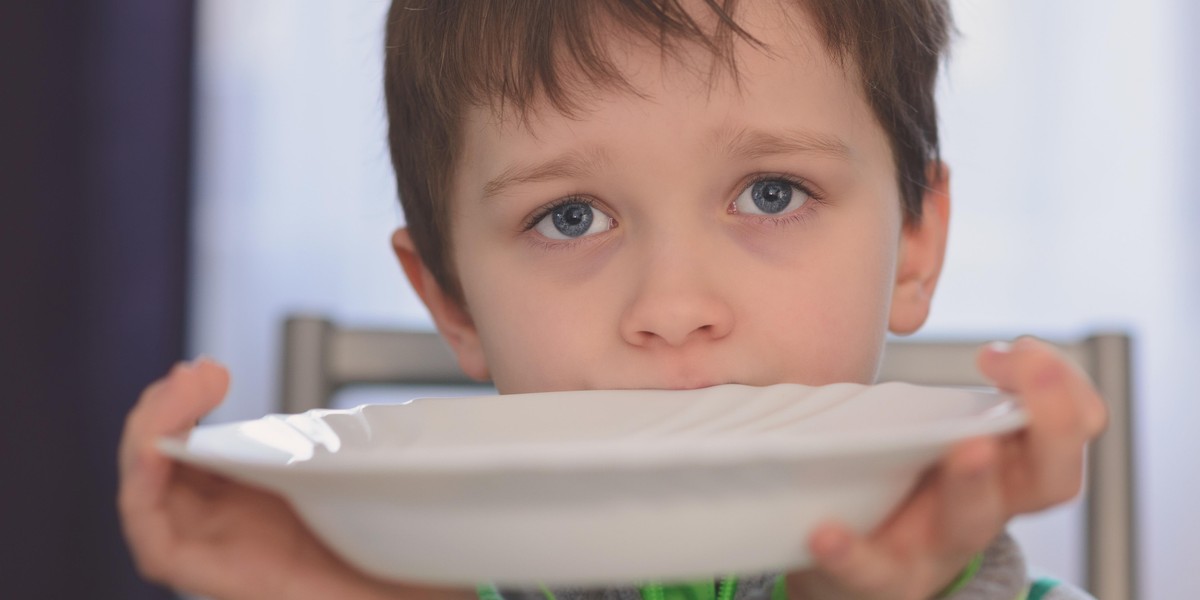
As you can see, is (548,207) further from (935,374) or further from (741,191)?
(935,374)

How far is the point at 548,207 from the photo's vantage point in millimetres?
936

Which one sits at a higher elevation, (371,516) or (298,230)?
(298,230)

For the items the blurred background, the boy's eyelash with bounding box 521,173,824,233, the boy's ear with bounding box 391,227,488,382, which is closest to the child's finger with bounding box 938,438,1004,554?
the boy's eyelash with bounding box 521,173,824,233

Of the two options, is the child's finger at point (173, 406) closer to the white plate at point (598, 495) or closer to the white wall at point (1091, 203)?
the white plate at point (598, 495)

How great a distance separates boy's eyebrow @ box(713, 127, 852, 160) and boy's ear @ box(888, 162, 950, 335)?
183 mm

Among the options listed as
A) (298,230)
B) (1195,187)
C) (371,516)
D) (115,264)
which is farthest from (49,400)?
Result: (1195,187)

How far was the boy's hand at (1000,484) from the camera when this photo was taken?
0.54m

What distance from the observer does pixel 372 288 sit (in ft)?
7.91

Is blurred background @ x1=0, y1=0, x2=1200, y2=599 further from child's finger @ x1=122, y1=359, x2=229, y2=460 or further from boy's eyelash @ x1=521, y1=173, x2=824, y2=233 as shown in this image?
child's finger @ x1=122, y1=359, x2=229, y2=460

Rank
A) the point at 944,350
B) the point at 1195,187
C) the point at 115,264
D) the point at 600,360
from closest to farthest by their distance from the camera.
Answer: the point at 600,360 < the point at 944,350 < the point at 1195,187 < the point at 115,264

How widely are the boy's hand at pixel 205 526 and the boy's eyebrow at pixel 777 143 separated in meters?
0.40

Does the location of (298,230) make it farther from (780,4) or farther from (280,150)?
(780,4)

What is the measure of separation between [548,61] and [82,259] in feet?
5.77

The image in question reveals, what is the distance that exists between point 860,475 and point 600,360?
42 centimetres
